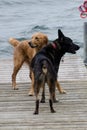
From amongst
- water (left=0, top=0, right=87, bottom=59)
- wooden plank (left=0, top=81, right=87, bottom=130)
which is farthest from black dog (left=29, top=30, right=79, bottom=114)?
water (left=0, top=0, right=87, bottom=59)

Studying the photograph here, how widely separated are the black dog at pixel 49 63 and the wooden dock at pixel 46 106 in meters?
0.23

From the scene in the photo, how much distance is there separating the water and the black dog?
7.37 meters

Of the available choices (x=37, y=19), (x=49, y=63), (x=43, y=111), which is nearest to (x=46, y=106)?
(x=43, y=111)

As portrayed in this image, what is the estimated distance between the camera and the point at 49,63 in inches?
305

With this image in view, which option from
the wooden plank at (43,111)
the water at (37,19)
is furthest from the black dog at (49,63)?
the water at (37,19)

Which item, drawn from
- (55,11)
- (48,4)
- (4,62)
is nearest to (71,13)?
(55,11)

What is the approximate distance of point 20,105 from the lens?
27.1 feet

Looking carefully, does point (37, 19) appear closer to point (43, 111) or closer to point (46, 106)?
point (46, 106)

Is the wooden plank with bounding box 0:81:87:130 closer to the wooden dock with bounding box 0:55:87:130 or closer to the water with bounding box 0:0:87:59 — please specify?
the wooden dock with bounding box 0:55:87:130

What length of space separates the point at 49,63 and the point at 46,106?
768 mm

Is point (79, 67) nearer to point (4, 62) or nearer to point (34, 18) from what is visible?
point (4, 62)

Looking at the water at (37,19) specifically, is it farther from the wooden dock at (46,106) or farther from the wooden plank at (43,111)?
the wooden plank at (43,111)

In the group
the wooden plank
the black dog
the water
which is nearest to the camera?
the wooden plank

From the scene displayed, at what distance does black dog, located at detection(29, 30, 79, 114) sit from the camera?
762cm
